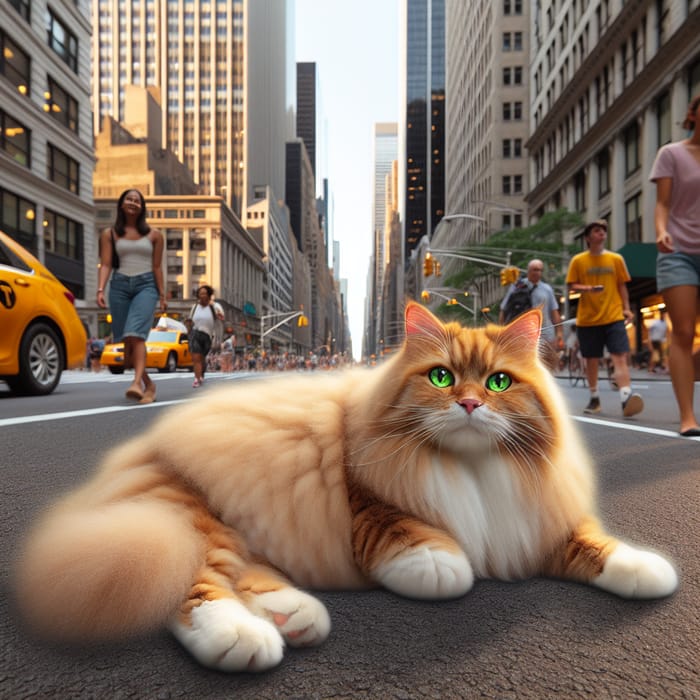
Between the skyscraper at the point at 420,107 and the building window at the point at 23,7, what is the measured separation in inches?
4283

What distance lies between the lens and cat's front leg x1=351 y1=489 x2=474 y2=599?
1.34 meters

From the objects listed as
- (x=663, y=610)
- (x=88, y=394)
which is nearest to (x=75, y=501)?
(x=663, y=610)

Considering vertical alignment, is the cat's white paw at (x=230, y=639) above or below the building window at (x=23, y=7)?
below

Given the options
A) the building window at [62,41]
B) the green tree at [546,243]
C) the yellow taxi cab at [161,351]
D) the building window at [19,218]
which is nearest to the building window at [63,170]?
the building window at [19,218]

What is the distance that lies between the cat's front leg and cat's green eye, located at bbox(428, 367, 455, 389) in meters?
0.37

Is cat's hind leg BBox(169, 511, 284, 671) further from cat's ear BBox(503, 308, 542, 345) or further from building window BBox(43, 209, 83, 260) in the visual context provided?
building window BBox(43, 209, 83, 260)

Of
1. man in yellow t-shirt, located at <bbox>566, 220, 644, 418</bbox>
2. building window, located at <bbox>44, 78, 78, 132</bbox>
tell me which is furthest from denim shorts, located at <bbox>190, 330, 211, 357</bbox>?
building window, located at <bbox>44, 78, 78, 132</bbox>

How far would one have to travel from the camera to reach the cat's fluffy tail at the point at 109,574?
109cm

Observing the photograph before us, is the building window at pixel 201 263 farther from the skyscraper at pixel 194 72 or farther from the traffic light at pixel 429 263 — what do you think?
the traffic light at pixel 429 263

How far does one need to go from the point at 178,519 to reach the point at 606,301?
18.9 feet

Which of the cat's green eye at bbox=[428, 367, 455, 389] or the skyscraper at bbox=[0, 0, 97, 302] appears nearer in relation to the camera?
the cat's green eye at bbox=[428, 367, 455, 389]

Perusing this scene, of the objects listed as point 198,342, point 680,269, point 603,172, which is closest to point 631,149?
point 603,172

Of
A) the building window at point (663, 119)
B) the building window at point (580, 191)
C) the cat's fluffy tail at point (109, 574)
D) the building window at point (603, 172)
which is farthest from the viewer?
the building window at point (580, 191)

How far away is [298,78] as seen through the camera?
187 m
